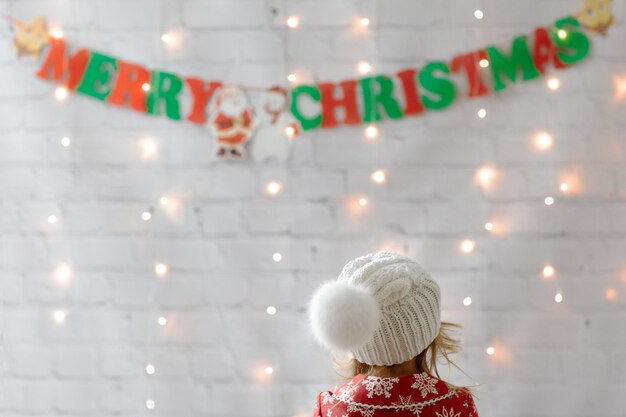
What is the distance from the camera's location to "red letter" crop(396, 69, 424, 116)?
2.14 m

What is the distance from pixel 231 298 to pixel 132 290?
265 millimetres

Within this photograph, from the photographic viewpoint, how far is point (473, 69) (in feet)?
6.96

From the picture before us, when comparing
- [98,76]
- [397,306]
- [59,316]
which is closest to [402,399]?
[397,306]

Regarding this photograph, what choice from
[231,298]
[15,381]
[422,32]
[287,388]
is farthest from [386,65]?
[15,381]

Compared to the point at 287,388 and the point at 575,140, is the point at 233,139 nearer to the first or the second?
the point at 287,388

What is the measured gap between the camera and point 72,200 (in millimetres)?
2250

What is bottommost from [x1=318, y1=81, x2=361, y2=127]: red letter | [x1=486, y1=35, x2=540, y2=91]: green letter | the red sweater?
the red sweater

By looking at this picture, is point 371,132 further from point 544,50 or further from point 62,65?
point 62,65

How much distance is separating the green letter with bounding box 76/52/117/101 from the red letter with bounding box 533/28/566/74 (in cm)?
107

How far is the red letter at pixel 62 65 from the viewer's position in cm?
224

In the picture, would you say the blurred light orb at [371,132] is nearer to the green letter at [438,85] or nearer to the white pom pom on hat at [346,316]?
the green letter at [438,85]

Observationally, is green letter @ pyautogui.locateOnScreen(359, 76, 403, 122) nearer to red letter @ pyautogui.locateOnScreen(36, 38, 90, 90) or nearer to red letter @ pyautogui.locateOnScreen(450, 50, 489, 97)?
red letter @ pyautogui.locateOnScreen(450, 50, 489, 97)

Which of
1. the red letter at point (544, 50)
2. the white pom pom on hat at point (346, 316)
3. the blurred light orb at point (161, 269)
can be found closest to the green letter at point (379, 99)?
the red letter at point (544, 50)

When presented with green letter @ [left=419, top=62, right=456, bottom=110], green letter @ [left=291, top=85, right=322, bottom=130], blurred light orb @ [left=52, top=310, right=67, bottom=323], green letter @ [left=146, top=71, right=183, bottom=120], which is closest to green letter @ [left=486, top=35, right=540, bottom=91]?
green letter @ [left=419, top=62, right=456, bottom=110]
